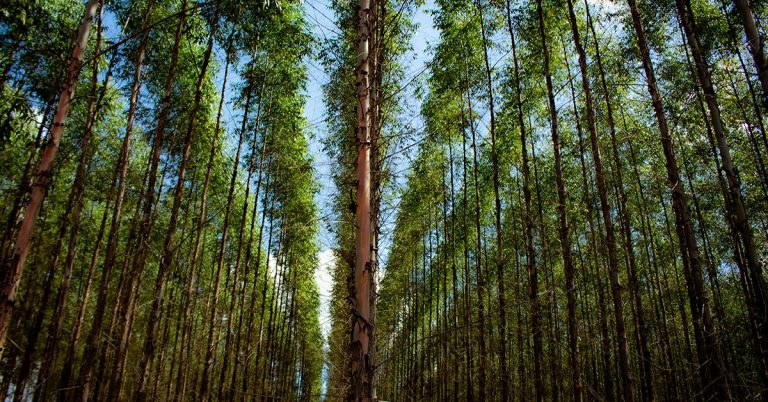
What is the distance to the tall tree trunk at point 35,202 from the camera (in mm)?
3326

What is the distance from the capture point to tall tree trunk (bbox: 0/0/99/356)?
10.9 feet

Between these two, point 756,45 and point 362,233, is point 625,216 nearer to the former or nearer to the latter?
point 756,45

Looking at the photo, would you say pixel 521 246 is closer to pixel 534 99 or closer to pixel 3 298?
pixel 534 99

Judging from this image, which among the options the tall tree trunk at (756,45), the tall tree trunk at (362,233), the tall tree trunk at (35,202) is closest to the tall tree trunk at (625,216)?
the tall tree trunk at (756,45)

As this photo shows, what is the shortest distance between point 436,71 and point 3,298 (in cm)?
950

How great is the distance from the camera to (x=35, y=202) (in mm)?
3516

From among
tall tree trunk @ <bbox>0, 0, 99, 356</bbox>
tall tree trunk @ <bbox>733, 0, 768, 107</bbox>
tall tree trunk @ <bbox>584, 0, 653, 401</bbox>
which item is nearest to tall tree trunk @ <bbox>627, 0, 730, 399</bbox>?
tall tree trunk @ <bbox>584, 0, 653, 401</bbox>

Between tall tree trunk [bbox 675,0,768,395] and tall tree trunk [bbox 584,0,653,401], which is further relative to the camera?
tall tree trunk [bbox 584,0,653,401]

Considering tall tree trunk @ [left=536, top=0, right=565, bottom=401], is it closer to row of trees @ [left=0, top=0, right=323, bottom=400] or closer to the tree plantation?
the tree plantation

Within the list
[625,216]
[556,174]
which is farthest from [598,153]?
[625,216]

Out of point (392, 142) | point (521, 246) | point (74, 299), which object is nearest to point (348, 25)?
point (392, 142)

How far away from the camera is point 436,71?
1041 centimetres

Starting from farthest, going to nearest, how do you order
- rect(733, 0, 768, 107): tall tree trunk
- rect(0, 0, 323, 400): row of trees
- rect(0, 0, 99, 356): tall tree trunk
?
rect(0, 0, 323, 400): row of trees, rect(0, 0, 99, 356): tall tree trunk, rect(733, 0, 768, 107): tall tree trunk

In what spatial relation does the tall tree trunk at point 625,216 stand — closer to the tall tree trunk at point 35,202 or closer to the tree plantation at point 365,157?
the tree plantation at point 365,157
